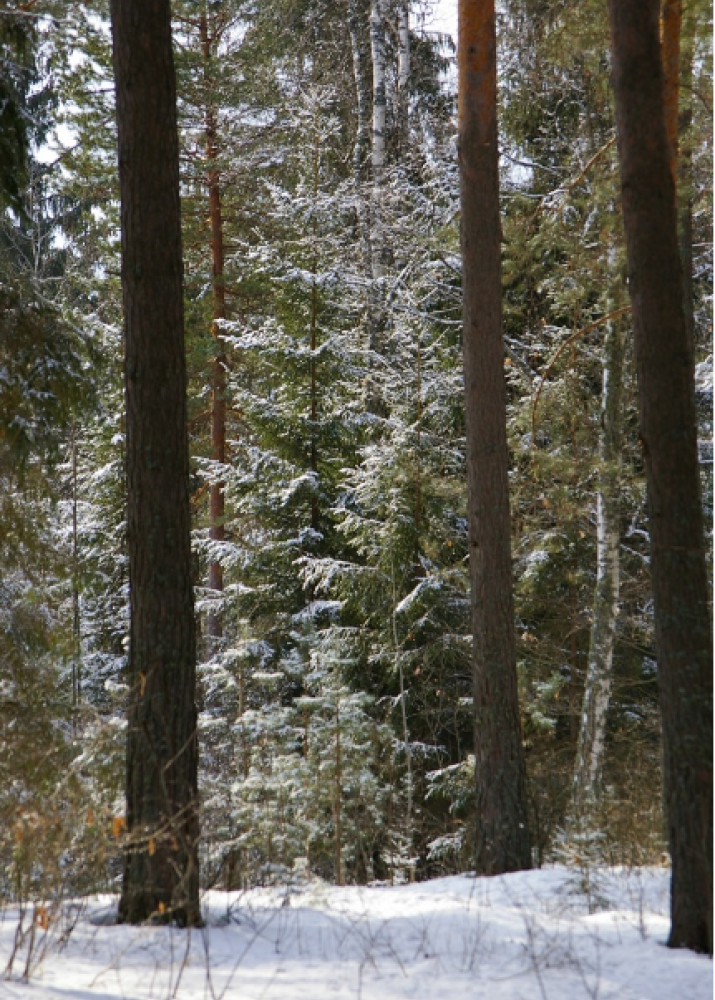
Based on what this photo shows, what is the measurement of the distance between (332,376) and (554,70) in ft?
15.1

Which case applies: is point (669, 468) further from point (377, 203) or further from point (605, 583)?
point (377, 203)

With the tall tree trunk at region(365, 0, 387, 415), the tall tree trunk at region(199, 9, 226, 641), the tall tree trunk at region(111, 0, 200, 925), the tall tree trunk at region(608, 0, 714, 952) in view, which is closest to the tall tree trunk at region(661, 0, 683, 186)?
the tall tree trunk at region(608, 0, 714, 952)

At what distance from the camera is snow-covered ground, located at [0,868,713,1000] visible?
4.87 m

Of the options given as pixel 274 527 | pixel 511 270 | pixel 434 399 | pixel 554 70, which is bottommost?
pixel 274 527

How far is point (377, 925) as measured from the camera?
20.0 ft

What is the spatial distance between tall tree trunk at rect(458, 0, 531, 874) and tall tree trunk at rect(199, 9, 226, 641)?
7858mm

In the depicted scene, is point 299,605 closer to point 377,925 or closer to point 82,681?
point 82,681

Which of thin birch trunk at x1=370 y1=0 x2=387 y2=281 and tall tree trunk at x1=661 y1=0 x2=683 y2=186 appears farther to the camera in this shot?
thin birch trunk at x1=370 y1=0 x2=387 y2=281

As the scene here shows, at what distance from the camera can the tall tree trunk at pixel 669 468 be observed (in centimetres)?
539

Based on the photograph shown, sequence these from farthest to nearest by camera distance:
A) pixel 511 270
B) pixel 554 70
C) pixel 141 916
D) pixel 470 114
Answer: pixel 554 70 → pixel 511 270 → pixel 470 114 → pixel 141 916

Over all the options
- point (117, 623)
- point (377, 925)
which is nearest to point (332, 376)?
point (117, 623)

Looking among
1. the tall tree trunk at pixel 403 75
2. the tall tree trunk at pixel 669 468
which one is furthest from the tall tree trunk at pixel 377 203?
the tall tree trunk at pixel 669 468

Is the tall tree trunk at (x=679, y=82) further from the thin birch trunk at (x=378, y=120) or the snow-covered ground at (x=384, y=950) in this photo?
the thin birch trunk at (x=378, y=120)

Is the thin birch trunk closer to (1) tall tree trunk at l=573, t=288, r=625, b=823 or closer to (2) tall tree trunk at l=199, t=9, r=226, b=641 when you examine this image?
(2) tall tree trunk at l=199, t=9, r=226, b=641
